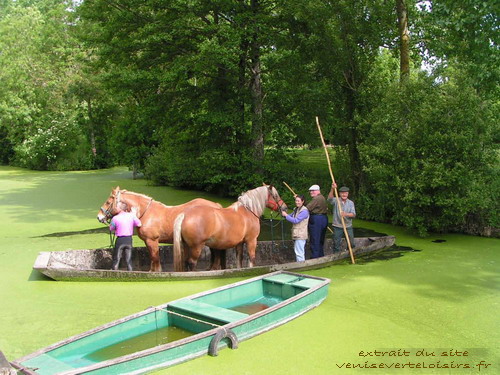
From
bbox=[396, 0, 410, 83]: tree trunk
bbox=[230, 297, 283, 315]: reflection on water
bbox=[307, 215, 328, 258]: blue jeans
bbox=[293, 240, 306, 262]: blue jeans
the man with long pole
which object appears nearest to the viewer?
bbox=[230, 297, 283, 315]: reflection on water

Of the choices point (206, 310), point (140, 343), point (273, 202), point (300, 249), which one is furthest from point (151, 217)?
point (140, 343)

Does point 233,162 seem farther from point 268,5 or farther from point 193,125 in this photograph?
point 268,5

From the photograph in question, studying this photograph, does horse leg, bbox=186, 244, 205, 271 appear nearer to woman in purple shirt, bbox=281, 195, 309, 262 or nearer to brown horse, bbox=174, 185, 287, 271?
brown horse, bbox=174, 185, 287, 271

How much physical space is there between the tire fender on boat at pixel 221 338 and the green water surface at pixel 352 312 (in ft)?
0.28

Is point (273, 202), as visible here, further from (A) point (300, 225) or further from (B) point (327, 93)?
(B) point (327, 93)

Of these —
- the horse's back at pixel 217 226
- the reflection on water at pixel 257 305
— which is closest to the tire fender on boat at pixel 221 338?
the reflection on water at pixel 257 305

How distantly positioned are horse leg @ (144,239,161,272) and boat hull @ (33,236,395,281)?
0.20 metres

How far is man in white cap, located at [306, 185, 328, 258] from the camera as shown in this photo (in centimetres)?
889

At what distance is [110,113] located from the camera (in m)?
33.7

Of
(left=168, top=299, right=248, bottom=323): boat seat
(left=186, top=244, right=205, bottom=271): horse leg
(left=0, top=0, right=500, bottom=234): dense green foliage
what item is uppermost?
(left=0, top=0, right=500, bottom=234): dense green foliage

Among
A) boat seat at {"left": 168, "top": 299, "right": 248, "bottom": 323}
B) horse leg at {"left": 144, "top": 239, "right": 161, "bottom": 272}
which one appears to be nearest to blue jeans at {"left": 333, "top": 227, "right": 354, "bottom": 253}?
horse leg at {"left": 144, "top": 239, "right": 161, "bottom": 272}

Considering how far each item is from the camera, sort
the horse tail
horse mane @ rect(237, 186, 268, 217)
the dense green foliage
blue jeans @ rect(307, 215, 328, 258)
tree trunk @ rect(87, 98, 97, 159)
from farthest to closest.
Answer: tree trunk @ rect(87, 98, 97, 159) < the dense green foliage < blue jeans @ rect(307, 215, 328, 258) < horse mane @ rect(237, 186, 268, 217) < the horse tail

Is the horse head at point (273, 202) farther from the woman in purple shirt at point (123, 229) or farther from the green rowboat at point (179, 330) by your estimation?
the woman in purple shirt at point (123, 229)

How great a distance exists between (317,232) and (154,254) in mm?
2960
